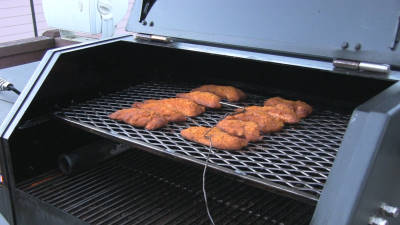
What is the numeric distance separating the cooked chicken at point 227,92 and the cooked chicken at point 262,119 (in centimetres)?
16

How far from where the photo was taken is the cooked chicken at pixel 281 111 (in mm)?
1443

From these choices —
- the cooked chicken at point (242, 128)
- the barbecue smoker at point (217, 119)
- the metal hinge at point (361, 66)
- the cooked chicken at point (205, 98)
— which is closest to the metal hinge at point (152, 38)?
the barbecue smoker at point (217, 119)

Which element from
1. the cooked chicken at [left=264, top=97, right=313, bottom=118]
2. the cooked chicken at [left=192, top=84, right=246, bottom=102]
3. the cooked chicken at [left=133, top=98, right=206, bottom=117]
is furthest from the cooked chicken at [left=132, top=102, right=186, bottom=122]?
the cooked chicken at [left=264, top=97, right=313, bottom=118]

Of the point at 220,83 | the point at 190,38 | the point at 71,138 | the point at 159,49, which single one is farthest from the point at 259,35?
the point at 71,138

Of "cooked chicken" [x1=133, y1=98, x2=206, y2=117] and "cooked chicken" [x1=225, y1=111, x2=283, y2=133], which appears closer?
"cooked chicken" [x1=225, y1=111, x2=283, y2=133]

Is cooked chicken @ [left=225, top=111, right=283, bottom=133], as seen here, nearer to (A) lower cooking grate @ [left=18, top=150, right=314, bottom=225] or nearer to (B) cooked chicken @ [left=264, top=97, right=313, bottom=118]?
(B) cooked chicken @ [left=264, top=97, right=313, bottom=118]

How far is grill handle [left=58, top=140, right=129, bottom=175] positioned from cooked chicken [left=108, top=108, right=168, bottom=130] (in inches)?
11.3

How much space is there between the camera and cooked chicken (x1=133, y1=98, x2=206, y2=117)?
1.54 meters

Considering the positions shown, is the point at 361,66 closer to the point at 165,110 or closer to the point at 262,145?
the point at 262,145

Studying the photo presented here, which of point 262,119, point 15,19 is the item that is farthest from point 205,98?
point 15,19

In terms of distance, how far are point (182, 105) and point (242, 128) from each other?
1.08ft

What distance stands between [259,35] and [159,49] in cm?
59

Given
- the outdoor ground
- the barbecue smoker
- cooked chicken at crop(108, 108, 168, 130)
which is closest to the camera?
the barbecue smoker

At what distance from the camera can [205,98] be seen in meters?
1.60
